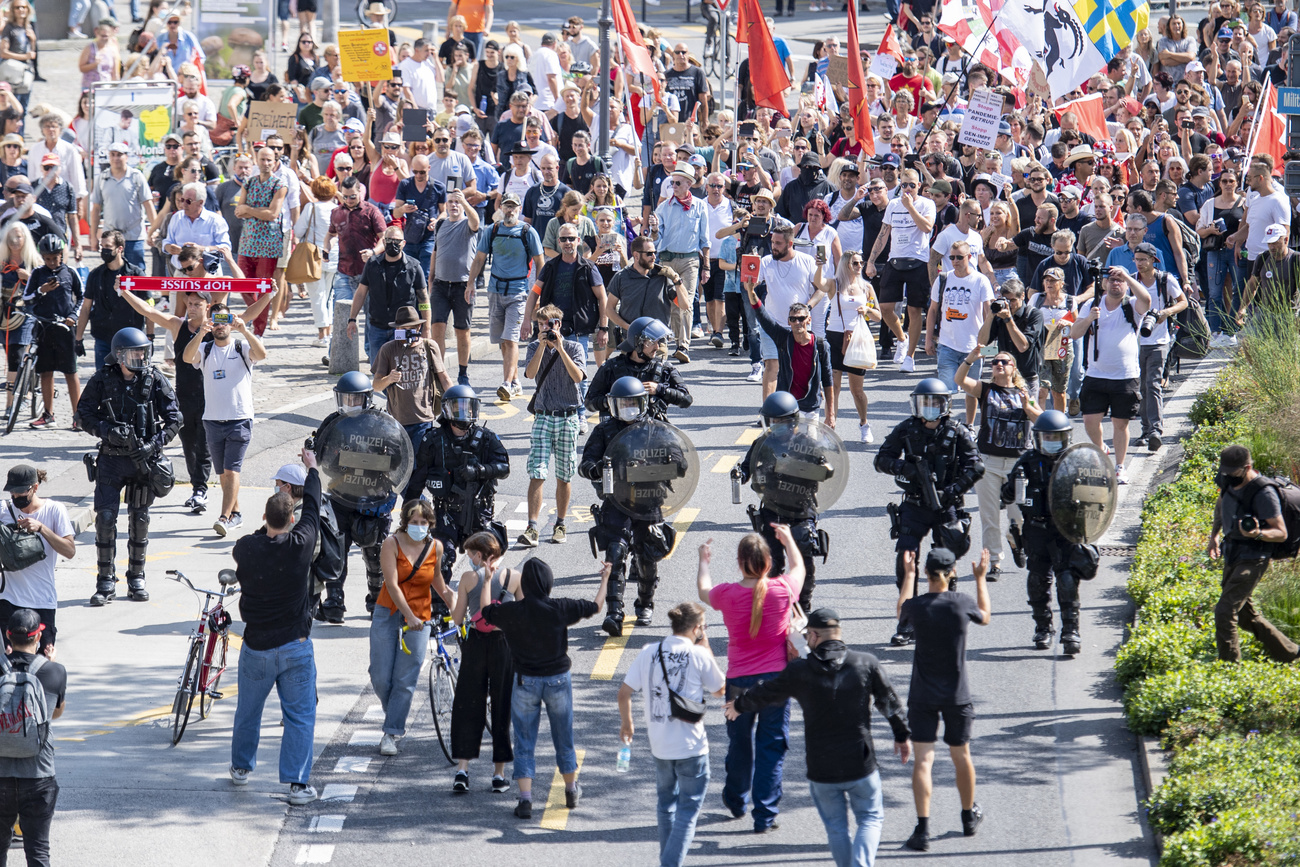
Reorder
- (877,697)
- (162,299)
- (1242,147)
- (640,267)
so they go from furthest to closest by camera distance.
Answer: (1242,147) < (162,299) < (640,267) < (877,697)

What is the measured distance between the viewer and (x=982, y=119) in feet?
67.7

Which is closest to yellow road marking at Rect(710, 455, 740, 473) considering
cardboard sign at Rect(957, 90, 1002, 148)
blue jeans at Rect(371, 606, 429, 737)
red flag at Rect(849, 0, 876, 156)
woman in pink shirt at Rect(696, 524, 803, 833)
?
blue jeans at Rect(371, 606, 429, 737)

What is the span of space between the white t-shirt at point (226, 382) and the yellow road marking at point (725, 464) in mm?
4163

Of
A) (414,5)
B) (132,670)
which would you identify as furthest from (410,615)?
(414,5)

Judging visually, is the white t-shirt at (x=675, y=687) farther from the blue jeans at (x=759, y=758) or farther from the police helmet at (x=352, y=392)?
the police helmet at (x=352, y=392)

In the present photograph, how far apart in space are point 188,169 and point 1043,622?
445 inches

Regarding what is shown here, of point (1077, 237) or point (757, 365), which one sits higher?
point (1077, 237)

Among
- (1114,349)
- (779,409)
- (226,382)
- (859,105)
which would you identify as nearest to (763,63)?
(859,105)

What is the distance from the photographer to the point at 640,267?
1634 cm

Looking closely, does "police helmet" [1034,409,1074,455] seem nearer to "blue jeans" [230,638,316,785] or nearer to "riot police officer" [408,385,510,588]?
"riot police officer" [408,385,510,588]

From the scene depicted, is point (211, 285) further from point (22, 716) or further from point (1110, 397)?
point (1110, 397)

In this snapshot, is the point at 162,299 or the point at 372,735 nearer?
the point at 372,735

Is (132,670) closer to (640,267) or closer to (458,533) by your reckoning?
(458,533)

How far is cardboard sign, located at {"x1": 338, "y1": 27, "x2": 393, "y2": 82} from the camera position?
23.8 metres
